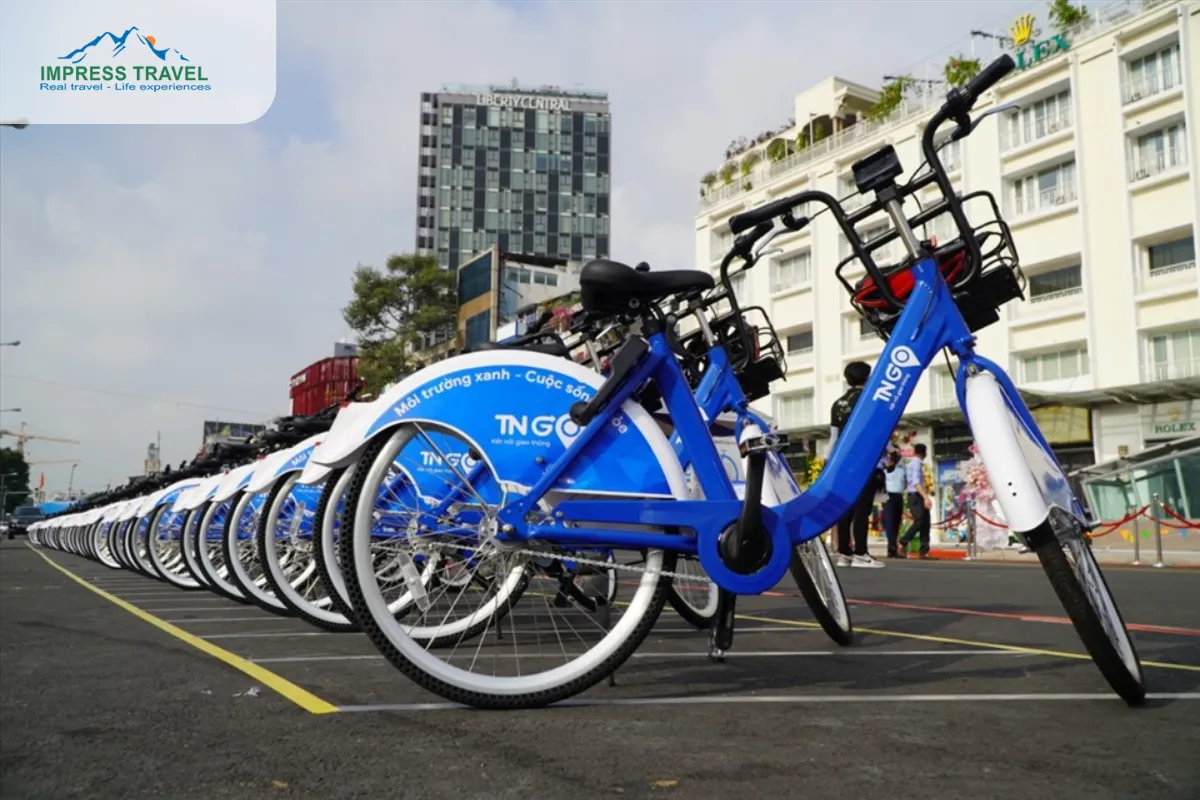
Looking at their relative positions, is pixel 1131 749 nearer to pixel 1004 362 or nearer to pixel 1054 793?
pixel 1054 793

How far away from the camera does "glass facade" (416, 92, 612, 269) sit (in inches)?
4161

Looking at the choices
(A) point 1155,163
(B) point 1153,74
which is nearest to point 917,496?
(A) point 1155,163

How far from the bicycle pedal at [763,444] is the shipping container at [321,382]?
77.7 metres

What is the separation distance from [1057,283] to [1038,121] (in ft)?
19.4

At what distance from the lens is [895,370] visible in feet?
12.0

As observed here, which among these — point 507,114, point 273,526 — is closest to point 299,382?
point 507,114

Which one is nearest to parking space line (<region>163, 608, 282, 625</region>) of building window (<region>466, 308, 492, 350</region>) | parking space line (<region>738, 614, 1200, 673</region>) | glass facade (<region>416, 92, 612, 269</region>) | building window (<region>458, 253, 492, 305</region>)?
parking space line (<region>738, 614, 1200, 673</region>)

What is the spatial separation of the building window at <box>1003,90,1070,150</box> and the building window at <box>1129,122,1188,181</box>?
270cm

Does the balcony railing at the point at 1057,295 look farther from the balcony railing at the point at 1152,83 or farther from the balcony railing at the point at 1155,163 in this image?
→ the balcony railing at the point at 1152,83

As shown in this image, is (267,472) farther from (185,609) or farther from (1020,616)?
(1020,616)

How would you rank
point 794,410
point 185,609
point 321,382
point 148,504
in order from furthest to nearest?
point 321,382, point 794,410, point 148,504, point 185,609

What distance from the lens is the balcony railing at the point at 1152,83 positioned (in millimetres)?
31094

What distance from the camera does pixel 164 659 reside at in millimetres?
4633

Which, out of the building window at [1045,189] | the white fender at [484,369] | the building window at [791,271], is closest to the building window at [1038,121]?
the building window at [1045,189]
